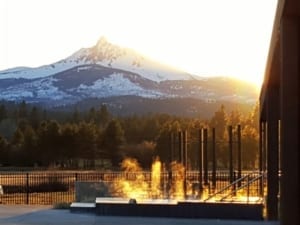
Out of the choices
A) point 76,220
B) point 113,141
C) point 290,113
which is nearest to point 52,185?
point 76,220

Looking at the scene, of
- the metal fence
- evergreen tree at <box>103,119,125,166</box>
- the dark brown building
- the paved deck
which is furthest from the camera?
evergreen tree at <box>103,119,125,166</box>

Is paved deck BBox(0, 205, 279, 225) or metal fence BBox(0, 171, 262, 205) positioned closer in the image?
paved deck BBox(0, 205, 279, 225)

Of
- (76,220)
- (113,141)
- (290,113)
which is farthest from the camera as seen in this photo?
(113,141)

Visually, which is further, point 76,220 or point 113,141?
point 113,141

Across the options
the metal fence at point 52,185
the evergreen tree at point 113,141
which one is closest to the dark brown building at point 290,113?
the metal fence at point 52,185

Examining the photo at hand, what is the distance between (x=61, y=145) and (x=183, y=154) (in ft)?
162

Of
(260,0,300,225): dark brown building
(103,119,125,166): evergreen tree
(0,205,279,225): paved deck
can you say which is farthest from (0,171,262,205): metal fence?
(103,119,125,166): evergreen tree

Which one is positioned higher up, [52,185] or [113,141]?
[113,141]

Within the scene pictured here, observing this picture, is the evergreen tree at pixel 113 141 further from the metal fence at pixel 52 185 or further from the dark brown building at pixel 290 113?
the dark brown building at pixel 290 113

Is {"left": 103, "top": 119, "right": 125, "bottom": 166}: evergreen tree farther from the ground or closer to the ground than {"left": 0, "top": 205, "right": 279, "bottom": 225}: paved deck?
farther from the ground

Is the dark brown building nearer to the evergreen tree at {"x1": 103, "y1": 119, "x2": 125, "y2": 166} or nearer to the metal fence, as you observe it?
the metal fence

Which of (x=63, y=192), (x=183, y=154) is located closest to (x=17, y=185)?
(x=63, y=192)

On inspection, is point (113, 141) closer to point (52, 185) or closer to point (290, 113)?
point (52, 185)

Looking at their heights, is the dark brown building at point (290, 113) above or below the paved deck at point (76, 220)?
above
